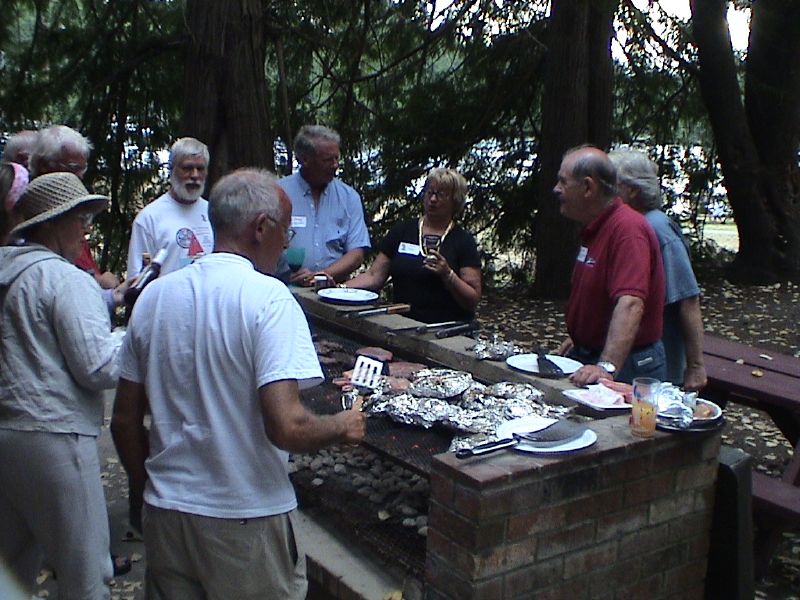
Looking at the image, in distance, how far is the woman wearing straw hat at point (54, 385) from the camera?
94.2 inches

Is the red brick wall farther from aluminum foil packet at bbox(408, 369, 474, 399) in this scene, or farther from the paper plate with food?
aluminum foil packet at bbox(408, 369, 474, 399)

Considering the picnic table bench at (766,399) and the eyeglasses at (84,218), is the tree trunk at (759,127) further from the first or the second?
the eyeglasses at (84,218)

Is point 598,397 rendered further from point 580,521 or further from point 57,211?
point 57,211

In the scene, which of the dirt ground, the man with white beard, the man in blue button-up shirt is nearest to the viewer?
the dirt ground

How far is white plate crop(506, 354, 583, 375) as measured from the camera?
3090 mm

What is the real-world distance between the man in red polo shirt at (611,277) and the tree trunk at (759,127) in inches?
278

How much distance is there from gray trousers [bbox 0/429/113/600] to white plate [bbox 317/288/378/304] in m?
1.80

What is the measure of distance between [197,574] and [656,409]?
137cm

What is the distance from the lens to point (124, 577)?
134 inches

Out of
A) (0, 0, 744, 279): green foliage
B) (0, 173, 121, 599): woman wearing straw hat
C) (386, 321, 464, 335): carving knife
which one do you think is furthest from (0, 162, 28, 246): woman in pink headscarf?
(0, 0, 744, 279): green foliage

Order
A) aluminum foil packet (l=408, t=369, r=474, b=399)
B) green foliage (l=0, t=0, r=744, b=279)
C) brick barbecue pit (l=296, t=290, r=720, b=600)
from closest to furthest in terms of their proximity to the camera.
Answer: brick barbecue pit (l=296, t=290, r=720, b=600)
aluminum foil packet (l=408, t=369, r=474, b=399)
green foliage (l=0, t=0, r=744, b=279)

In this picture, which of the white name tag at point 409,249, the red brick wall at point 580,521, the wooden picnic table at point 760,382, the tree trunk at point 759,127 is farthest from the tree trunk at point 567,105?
the red brick wall at point 580,521

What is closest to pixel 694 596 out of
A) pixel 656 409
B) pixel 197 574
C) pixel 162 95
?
pixel 656 409

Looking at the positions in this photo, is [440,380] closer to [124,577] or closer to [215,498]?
→ [215,498]
